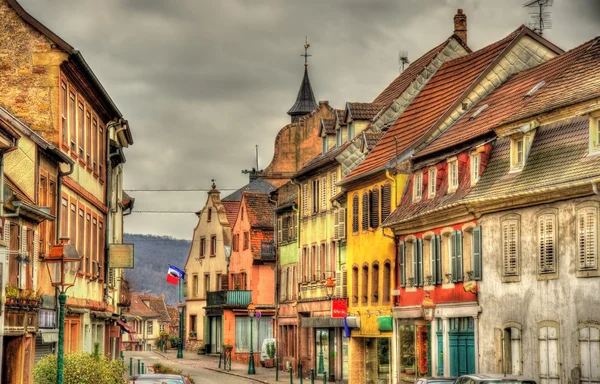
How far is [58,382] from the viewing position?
2558 cm

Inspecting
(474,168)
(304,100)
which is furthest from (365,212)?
(304,100)

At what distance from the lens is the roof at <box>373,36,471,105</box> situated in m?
54.1

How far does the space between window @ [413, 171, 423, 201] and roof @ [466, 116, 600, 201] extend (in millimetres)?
6497

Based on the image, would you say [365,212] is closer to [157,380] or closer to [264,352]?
[157,380]

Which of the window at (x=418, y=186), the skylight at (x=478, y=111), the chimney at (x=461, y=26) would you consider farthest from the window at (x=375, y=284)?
the chimney at (x=461, y=26)

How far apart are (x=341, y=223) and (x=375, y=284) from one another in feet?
19.5

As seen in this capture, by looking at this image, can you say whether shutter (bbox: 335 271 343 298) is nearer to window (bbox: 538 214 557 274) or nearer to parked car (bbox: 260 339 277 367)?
parked car (bbox: 260 339 277 367)

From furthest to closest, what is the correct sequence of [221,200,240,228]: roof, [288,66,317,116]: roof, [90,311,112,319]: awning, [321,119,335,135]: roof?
1. [288,66,317,116]: roof
2. [221,200,240,228]: roof
3. [321,119,335,135]: roof
4. [90,311,112,319]: awning

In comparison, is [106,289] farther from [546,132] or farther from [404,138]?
[546,132]

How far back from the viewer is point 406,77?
56.7 m

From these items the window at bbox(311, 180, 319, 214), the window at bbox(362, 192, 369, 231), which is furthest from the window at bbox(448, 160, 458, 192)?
the window at bbox(311, 180, 319, 214)

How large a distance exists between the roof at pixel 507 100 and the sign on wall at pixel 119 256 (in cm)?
1239

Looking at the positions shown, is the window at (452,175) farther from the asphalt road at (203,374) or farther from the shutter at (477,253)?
the asphalt road at (203,374)

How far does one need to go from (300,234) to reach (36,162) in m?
32.2
